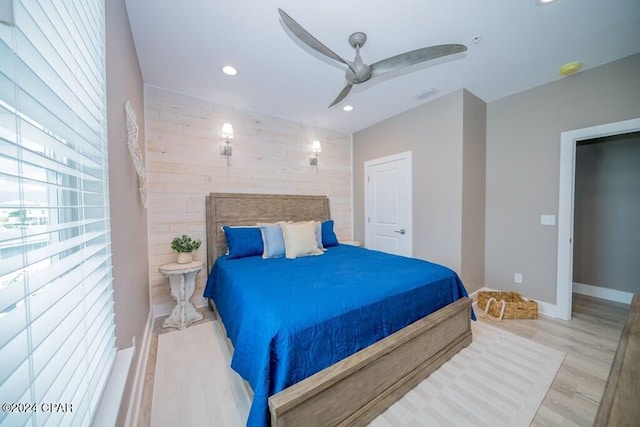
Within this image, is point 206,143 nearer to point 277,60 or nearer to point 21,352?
point 277,60

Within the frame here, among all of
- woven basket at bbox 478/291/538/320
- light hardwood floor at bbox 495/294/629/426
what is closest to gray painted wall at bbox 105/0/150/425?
light hardwood floor at bbox 495/294/629/426

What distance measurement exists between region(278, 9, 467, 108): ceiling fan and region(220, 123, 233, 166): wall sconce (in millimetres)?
1683

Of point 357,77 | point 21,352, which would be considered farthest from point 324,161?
point 21,352

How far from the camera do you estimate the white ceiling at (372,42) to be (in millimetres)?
1682

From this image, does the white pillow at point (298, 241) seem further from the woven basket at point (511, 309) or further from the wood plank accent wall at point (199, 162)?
the woven basket at point (511, 309)

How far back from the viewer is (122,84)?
155cm

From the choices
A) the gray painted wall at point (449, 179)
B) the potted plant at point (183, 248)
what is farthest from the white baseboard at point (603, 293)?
the potted plant at point (183, 248)

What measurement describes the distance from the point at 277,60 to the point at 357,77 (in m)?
0.92

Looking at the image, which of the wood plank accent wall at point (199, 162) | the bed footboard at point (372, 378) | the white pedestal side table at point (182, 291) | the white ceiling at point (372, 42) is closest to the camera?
the bed footboard at point (372, 378)

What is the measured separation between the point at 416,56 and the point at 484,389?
2.40m

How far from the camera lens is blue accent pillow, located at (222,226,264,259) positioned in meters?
2.62

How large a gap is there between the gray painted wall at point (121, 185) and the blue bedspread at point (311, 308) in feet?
2.05

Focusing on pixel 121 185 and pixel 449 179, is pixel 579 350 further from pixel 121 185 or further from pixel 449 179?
pixel 121 185

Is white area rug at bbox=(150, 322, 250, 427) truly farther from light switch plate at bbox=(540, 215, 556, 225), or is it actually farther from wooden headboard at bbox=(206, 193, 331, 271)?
light switch plate at bbox=(540, 215, 556, 225)
